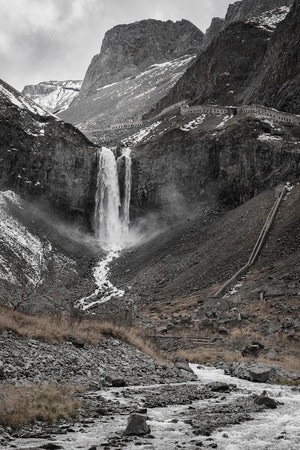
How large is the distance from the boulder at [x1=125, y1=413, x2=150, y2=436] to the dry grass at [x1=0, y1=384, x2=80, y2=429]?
161 centimetres

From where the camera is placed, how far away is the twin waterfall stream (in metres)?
66.0

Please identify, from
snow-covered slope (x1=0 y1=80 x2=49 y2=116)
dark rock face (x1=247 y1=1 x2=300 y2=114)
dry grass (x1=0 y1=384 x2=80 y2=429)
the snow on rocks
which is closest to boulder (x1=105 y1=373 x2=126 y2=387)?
dry grass (x1=0 y1=384 x2=80 y2=429)

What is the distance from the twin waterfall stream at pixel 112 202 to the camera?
66.0m

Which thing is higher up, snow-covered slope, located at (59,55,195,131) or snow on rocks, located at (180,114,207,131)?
snow-covered slope, located at (59,55,195,131)

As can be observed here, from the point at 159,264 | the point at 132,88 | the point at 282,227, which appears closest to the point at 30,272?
the point at 159,264

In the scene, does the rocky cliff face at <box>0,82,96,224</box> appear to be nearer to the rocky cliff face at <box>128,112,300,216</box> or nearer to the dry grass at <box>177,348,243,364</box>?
the rocky cliff face at <box>128,112,300,216</box>

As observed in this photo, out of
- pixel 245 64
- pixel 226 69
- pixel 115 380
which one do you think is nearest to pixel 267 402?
pixel 115 380

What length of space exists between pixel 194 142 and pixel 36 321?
5622 cm

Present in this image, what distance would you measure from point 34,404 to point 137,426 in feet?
7.94

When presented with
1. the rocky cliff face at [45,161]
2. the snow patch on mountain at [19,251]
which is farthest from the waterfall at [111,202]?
the snow patch on mountain at [19,251]

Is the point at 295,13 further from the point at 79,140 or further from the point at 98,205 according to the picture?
the point at 98,205

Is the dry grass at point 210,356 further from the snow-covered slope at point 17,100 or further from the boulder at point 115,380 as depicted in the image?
the snow-covered slope at point 17,100

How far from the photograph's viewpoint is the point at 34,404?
401 inches

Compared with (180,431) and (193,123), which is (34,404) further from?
(193,123)
